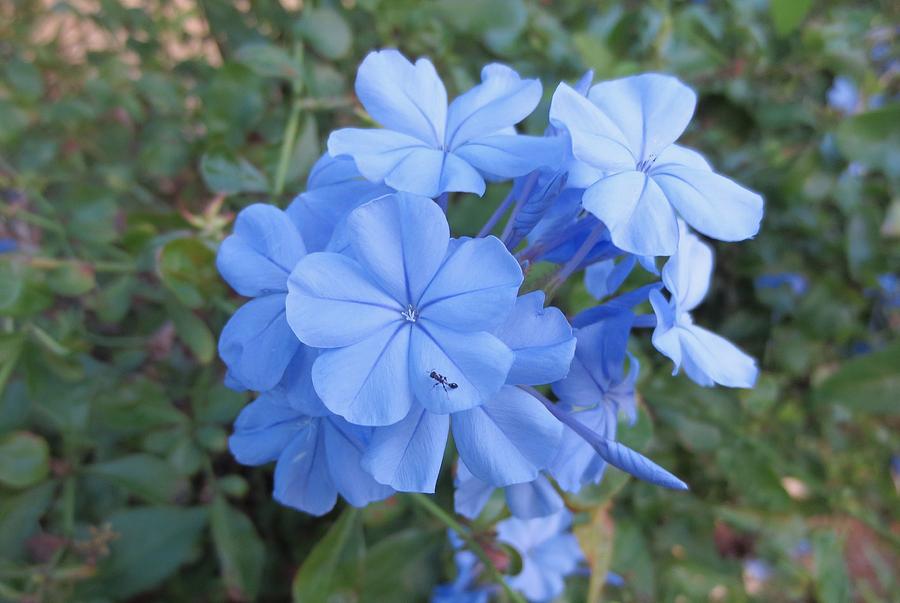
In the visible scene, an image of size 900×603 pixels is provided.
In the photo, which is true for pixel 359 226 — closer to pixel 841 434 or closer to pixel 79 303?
pixel 79 303

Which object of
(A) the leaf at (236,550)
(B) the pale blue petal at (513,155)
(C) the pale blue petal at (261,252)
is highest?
(B) the pale blue petal at (513,155)

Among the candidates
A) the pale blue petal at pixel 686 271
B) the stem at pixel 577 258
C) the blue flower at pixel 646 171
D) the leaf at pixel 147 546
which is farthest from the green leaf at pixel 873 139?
the leaf at pixel 147 546

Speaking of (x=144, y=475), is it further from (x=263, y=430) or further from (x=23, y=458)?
(x=263, y=430)

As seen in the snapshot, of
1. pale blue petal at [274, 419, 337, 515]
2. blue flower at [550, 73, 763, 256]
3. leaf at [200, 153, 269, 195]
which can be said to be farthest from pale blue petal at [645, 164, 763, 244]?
leaf at [200, 153, 269, 195]

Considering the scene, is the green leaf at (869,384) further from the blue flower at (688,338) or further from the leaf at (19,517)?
the leaf at (19,517)

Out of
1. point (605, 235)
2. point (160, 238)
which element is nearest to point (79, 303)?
point (160, 238)

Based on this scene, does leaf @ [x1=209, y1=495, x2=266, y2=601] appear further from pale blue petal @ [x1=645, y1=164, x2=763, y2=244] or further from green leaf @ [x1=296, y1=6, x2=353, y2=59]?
pale blue petal @ [x1=645, y1=164, x2=763, y2=244]
